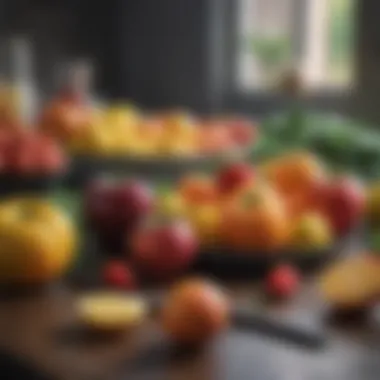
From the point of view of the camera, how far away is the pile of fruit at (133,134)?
5.01 ft

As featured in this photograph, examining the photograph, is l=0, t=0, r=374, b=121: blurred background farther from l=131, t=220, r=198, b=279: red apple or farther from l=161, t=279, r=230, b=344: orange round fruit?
l=161, t=279, r=230, b=344: orange round fruit

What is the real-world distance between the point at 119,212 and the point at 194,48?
1419 mm

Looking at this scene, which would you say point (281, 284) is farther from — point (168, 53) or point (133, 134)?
point (168, 53)

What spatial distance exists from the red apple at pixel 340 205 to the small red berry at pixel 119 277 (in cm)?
22

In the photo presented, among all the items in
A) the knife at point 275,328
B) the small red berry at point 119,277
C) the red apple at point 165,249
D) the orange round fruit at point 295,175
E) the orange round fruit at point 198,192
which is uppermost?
the orange round fruit at point 295,175

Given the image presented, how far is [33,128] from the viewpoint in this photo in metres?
1.70

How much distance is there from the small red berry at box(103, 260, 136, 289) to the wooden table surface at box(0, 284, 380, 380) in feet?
0.25

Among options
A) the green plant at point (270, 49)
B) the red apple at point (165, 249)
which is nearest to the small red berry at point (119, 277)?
the red apple at point (165, 249)

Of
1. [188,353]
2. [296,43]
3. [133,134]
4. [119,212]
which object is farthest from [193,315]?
[296,43]

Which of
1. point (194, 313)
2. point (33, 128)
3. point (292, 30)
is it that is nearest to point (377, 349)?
point (194, 313)

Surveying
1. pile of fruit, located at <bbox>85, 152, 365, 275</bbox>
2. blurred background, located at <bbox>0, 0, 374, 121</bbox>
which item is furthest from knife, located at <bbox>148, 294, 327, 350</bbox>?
blurred background, located at <bbox>0, 0, 374, 121</bbox>

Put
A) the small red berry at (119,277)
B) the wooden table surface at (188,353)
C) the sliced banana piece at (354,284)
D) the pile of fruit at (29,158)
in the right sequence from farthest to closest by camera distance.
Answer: the pile of fruit at (29,158) < the small red berry at (119,277) < the sliced banana piece at (354,284) < the wooden table surface at (188,353)

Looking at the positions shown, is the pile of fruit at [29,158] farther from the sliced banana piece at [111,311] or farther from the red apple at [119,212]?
the sliced banana piece at [111,311]

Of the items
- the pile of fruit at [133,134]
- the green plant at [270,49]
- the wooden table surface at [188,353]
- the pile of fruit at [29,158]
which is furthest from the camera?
the green plant at [270,49]
